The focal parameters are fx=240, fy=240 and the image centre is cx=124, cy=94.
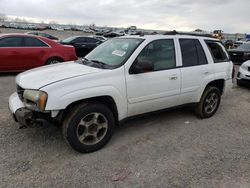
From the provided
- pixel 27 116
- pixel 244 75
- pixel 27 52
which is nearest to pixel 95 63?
pixel 27 116

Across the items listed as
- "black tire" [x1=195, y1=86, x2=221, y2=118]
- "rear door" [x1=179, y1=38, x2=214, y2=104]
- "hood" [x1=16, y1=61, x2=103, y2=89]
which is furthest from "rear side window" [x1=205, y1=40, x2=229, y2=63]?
"hood" [x1=16, y1=61, x2=103, y2=89]

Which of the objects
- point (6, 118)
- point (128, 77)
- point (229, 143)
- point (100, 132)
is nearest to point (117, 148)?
point (100, 132)

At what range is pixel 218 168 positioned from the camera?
328 cm

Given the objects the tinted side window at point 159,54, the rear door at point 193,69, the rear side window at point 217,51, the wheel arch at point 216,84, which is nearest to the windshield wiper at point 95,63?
the tinted side window at point 159,54

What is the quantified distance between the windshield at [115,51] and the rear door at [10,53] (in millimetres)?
4646

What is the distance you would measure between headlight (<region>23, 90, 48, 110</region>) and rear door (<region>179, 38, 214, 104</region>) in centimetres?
249

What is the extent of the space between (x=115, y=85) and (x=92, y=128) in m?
0.72

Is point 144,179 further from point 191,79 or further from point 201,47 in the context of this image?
point 201,47

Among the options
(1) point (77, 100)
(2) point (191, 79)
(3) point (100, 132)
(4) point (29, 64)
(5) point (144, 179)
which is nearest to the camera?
(5) point (144, 179)

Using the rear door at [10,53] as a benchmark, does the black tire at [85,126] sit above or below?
below

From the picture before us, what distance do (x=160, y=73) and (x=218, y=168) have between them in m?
1.72

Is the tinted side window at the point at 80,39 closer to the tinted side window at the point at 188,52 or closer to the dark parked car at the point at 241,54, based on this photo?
the dark parked car at the point at 241,54

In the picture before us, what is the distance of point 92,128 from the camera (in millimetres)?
3541

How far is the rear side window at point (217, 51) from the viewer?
506 centimetres
